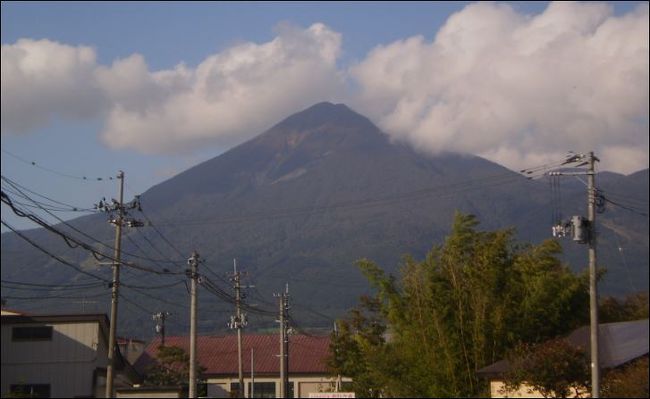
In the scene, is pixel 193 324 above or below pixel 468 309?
below

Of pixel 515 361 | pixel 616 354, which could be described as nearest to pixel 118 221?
pixel 515 361

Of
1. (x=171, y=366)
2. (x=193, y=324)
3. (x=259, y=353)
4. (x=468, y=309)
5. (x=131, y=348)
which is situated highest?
(x=259, y=353)

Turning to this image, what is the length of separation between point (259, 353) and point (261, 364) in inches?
108

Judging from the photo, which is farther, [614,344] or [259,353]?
[259,353]

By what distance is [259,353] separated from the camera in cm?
8212

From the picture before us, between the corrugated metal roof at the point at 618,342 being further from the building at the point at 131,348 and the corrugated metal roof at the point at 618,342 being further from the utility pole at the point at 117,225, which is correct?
the building at the point at 131,348

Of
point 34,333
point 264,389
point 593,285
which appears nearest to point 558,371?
point 593,285

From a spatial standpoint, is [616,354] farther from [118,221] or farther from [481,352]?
[118,221]

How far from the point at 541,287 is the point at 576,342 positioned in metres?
4.02

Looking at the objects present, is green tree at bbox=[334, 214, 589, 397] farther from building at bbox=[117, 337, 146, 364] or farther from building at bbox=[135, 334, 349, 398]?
building at bbox=[135, 334, 349, 398]

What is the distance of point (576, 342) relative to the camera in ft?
115

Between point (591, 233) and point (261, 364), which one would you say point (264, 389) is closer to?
point (261, 364)

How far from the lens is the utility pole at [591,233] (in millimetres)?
28578

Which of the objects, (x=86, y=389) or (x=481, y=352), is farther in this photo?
(x=86, y=389)
